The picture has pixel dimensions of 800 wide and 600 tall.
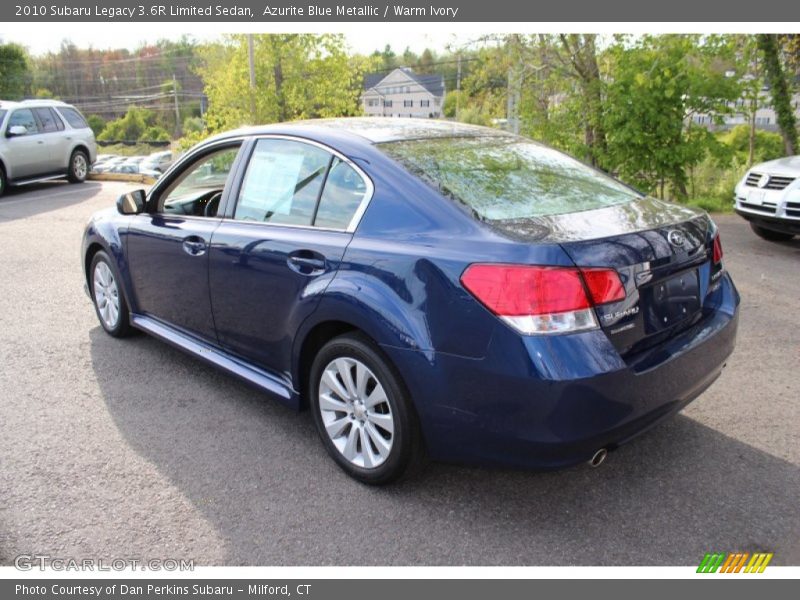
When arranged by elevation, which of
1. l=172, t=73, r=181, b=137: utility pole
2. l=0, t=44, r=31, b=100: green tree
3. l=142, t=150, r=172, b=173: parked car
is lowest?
l=142, t=150, r=172, b=173: parked car

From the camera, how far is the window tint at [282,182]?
350 centimetres

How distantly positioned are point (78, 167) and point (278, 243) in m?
13.4

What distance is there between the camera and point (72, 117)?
14.6m

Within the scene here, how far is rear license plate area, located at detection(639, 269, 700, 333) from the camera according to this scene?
9.27 ft

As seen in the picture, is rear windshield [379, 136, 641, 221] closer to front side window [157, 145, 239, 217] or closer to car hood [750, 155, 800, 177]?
front side window [157, 145, 239, 217]

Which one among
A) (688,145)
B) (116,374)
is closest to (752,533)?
(116,374)

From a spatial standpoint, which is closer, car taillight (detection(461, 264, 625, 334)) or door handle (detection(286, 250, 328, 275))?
car taillight (detection(461, 264, 625, 334))

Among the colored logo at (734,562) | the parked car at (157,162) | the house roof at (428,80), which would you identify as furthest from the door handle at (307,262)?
the house roof at (428,80)

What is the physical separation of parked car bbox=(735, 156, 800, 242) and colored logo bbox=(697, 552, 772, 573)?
5.40 meters

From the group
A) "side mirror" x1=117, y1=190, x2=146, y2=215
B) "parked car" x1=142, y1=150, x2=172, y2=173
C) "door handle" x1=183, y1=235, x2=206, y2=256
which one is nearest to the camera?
"door handle" x1=183, y1=235, x2=206, y2=256

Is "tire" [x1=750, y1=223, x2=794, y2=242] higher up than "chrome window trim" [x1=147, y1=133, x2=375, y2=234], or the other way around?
"chrome window trim" [x1=147, y1=133, x2=375, y2=234]

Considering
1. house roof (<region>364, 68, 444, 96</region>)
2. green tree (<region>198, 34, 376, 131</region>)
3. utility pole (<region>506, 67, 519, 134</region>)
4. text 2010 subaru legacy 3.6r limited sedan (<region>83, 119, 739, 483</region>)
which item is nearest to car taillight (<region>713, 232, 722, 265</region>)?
text 2010 subaru legacy 3.6r limited sedan (<region>83, 119, 739, 483</region>)

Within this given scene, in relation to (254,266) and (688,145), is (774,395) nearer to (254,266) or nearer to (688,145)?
(254,266)

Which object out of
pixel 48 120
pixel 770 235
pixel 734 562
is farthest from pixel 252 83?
pixel 734 562
